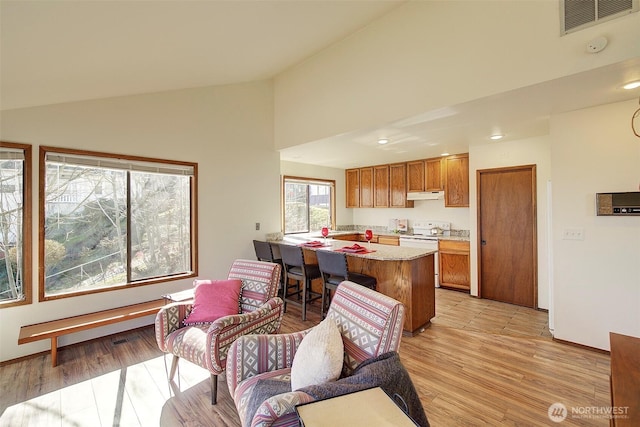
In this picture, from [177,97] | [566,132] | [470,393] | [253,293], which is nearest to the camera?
[470,393]

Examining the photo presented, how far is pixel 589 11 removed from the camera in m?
1.88

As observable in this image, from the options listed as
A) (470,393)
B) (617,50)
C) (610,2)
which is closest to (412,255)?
(470,393)

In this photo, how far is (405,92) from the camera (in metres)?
2.81

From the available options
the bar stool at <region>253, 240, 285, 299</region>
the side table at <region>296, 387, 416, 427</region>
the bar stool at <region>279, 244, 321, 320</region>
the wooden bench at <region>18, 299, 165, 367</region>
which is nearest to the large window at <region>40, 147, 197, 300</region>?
the wooden bench at <region>18, 299, 165, 367</region>

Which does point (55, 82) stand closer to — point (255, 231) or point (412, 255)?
point (255, 231)

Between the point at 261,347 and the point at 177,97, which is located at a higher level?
the point at 177,97

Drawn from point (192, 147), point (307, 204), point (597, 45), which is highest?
point (597, 45)

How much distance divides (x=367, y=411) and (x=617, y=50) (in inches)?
103

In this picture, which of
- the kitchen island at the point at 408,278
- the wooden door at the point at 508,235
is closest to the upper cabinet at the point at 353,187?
the wooden door at the point at 508,235

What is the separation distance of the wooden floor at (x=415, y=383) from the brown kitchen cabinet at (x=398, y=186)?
3029 mm

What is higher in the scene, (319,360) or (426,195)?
(426,195)

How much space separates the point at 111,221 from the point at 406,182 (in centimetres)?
483

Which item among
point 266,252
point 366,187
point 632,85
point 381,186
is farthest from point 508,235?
point 266,252

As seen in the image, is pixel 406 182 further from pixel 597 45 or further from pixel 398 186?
pixel 597 45
